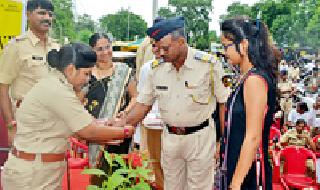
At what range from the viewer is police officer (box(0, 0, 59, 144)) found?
13.7 ft

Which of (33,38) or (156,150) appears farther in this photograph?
(156,150)

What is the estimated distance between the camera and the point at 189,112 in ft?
12.2

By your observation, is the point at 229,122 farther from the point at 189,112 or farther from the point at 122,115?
the point at 122,115

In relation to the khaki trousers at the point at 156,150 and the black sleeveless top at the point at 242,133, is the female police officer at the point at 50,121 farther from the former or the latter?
the khaki trousers at the point at 156,150

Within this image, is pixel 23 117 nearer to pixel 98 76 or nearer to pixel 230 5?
pixel 98 76

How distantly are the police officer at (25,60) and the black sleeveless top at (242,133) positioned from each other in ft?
6.43

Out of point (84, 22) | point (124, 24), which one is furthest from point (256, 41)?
point (124, 24)

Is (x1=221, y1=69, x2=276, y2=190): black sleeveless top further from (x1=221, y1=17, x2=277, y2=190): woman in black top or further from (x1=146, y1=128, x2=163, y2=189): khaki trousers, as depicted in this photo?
(x1=146, y1=128, x2=163, y2=189): khaki trousers

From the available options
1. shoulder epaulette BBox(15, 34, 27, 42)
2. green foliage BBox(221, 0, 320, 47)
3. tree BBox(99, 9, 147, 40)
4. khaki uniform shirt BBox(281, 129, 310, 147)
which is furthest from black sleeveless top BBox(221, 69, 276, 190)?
tree BBox(99, 9, 147, 40)

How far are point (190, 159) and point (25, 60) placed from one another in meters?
1.71

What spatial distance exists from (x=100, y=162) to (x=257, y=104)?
1.73 metres

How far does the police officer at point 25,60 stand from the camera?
4.17m

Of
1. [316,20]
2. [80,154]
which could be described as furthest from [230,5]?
[80,154]

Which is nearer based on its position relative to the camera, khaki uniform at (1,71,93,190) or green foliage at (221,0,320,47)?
khaki uniform at (1,71,93,190)
